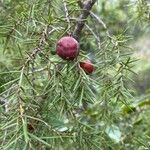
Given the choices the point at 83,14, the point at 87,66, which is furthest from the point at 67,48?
the point at 83,14

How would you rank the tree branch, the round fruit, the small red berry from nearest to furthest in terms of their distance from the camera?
the round fruit, the small red berry, the tree branch

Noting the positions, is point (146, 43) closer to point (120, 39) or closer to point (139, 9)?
point (139, 9)

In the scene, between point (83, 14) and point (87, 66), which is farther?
point (83, 14)

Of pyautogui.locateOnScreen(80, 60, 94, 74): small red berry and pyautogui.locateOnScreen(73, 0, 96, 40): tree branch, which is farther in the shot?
pyautogui.locateOnScreen(73, 0, 96, 40): tree branch

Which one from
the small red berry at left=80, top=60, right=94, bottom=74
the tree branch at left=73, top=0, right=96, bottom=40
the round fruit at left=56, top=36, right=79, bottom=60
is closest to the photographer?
the round fruit at left=56, top=36, right=79, bottom=60

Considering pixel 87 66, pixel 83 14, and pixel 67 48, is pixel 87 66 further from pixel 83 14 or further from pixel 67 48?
pixel 83 14

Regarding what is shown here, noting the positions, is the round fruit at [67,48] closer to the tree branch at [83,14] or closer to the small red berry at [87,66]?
the small red berry at [87,66]

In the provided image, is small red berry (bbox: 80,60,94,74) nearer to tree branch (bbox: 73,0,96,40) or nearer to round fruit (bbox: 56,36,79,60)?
round fruit (bbox: 56,36,79,60)

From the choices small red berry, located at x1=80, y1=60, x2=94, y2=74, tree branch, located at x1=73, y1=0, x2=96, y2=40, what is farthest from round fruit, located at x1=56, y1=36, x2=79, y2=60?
tree branch, located at x1=73, y1=0, x2=96, y2=40
